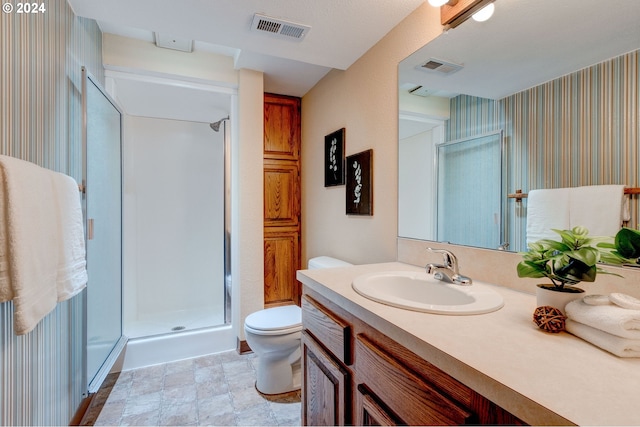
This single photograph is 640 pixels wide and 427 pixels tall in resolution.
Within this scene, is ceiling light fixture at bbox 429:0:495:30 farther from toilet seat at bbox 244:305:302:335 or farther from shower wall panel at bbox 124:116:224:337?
shower wall panel at bbox 124:116:224:337

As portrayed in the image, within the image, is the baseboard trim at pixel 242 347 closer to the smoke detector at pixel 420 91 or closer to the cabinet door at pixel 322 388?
the cabinet door at pixel 322 388

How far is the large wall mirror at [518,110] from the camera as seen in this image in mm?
829

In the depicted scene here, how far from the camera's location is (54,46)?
133cm

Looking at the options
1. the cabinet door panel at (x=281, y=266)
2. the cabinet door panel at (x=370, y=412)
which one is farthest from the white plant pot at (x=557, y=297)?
the cabinet door panel at (x=281, y=266)

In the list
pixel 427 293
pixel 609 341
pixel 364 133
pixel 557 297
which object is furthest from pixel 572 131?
pixel 364 133

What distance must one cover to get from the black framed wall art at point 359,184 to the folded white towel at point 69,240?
1507 mm

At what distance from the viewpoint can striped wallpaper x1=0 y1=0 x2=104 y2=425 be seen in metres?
1.01

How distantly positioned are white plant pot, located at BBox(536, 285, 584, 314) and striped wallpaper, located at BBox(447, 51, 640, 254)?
11.1 inches

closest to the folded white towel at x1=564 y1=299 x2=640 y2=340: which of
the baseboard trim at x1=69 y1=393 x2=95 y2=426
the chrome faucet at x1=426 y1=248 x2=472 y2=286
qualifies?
the chrome faucet at x1=426 y1=248 x2=472 y2=286

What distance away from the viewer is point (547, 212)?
978 millimetres

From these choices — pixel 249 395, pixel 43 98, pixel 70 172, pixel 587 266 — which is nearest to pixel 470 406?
pixel 587 266

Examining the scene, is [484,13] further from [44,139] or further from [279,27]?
[44,139]

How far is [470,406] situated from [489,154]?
3.13 feet

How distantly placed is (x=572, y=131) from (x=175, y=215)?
318 cm
